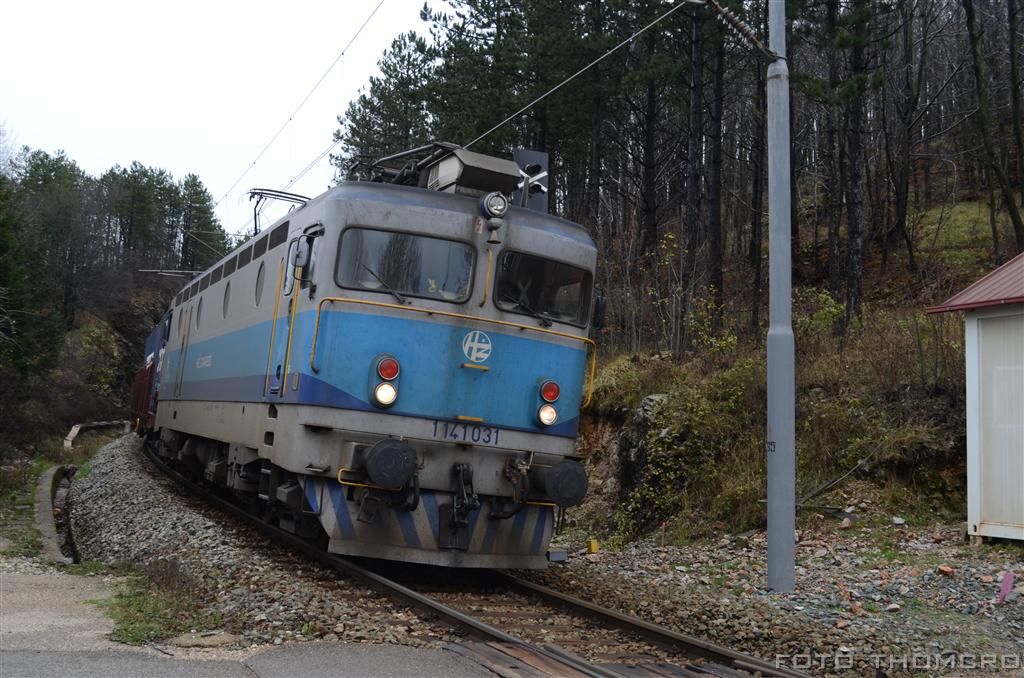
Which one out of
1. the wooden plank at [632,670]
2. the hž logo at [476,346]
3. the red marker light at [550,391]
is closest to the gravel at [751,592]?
the wooden plank at [632,670]

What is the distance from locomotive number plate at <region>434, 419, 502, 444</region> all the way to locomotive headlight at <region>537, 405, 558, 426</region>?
45cm

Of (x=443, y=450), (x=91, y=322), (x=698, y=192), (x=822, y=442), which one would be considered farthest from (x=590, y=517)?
(x=91, y=322)

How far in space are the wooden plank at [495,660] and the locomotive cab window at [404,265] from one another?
131 inches

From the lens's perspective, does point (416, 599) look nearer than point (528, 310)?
Yes

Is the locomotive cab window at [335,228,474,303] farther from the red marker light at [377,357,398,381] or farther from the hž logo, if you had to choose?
the red marker light at [377,357,398,381]

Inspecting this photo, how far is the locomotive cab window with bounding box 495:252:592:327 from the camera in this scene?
888 cm

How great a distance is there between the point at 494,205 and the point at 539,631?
390 cm

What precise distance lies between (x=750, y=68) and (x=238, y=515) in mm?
22104

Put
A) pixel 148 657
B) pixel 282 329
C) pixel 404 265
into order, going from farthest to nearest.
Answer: pixel 282 329 → pixel 404 265 → pixel 148 657

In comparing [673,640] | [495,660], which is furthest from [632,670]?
[495,660]

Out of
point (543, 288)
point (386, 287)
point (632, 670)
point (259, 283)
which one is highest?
point (259, 283)

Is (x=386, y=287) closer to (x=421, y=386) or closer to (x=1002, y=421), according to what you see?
(x=421, y=386)

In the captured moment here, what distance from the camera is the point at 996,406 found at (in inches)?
381

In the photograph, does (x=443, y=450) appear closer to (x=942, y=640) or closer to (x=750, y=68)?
(x=942, y=640)
